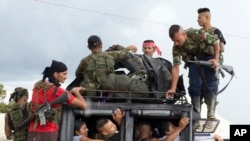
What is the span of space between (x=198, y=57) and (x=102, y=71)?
1227 mm

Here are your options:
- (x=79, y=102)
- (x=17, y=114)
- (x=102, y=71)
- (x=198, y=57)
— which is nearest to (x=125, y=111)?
(x=79, y=102)

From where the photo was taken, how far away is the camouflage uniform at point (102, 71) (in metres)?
4.73

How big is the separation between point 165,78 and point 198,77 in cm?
52

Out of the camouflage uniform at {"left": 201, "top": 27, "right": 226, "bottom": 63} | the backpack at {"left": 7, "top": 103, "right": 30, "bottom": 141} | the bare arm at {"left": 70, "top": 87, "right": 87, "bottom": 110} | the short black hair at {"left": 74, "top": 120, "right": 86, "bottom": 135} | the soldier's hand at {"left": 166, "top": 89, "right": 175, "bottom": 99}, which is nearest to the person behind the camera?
the bare arm at {"left": 70, "top": 87, "right": 87, "bottom": 110}

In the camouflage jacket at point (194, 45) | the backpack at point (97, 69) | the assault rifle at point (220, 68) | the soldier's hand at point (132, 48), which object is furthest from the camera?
the soldier's hand at point (132, 48)

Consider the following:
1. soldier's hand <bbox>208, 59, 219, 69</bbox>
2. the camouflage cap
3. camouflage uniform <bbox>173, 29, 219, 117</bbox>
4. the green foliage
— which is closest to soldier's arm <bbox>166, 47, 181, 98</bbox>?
camouflage uniform <bbox>173, 29, 219, 117</bbox>

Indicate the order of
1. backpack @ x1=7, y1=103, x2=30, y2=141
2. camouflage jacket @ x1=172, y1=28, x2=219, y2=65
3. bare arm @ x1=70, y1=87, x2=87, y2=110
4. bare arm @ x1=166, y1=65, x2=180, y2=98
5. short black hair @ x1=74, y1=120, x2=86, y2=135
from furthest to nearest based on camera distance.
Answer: backpack @ x1=7, y1=103, x2=30, y2=141
camouflage jacket @ x1=172, y1=28, x2=219, y2=65
bare arm @ x1=166, y1=65, x2=180, y2=98
short black hair @ x1=74, y1=120, x2=86, y2=135
bare arm @ x1=70, y1=87, x2=87, y2=110

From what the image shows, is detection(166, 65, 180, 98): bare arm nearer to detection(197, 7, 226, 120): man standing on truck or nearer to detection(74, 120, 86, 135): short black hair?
detection(197, 7, 226, 120): man standing on truck

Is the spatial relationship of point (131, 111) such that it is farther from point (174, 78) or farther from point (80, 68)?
point (80, 68)

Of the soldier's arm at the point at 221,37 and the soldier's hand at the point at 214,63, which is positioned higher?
the soldier's arm at the point at 221,37

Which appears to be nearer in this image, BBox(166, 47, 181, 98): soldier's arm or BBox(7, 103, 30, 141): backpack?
BBox(166, 47, 181, 98): soldier's arm

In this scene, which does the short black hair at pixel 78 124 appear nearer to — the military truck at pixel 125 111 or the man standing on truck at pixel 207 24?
the military truck at pixel 125 111

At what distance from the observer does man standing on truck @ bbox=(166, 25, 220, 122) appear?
5.26m

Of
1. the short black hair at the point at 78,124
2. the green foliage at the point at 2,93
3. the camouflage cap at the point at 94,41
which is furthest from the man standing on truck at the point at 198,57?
the green foliage at the point at 2,93
